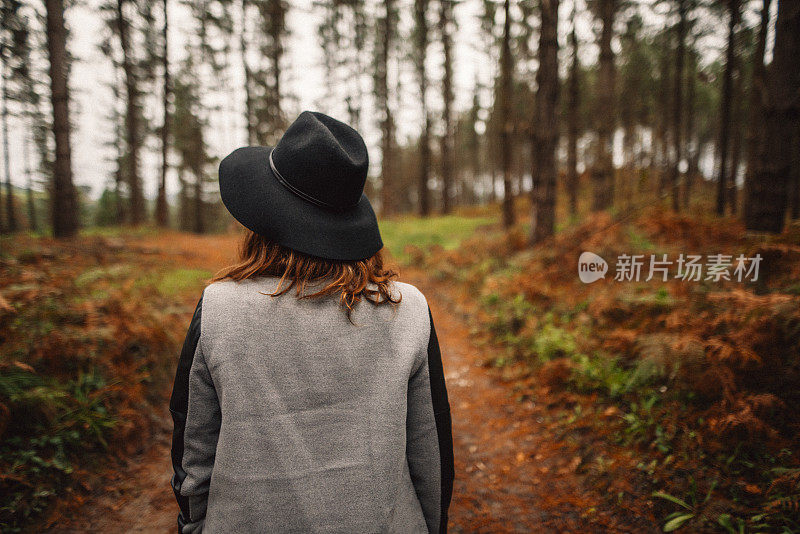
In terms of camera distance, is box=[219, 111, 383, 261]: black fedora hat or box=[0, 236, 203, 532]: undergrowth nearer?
box=[219, 111, 383, 261]: black fedora hat

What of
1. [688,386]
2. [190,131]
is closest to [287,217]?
[688,386]

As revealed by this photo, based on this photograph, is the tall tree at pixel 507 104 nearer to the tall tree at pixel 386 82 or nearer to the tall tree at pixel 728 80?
the tall tree at pixel 728 80

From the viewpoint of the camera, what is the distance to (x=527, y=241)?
10.2 metres

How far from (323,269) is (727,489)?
3.58 metres

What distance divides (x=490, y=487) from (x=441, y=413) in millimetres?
2520

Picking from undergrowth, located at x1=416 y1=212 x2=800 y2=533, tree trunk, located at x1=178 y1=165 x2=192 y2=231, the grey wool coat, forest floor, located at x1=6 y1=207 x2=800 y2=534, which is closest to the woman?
the grey wool coat

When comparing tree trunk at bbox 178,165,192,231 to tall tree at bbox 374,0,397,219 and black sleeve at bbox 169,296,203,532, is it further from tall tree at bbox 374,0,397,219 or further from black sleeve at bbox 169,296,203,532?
black sleeve at bbox 169,296,203,532

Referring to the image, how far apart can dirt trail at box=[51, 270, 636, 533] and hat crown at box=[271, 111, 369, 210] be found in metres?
3.03

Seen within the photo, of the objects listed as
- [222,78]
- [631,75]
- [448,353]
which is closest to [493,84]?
[631,75]

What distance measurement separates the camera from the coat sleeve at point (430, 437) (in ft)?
4.84

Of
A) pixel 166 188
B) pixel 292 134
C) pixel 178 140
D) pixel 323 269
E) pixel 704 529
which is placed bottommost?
pixel 704 529

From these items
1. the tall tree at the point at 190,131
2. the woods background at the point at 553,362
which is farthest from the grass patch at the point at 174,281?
the tall tree at the point at 190,131

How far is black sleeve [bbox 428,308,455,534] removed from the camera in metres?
1.51

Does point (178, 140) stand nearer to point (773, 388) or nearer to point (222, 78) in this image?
point (222, 78)
